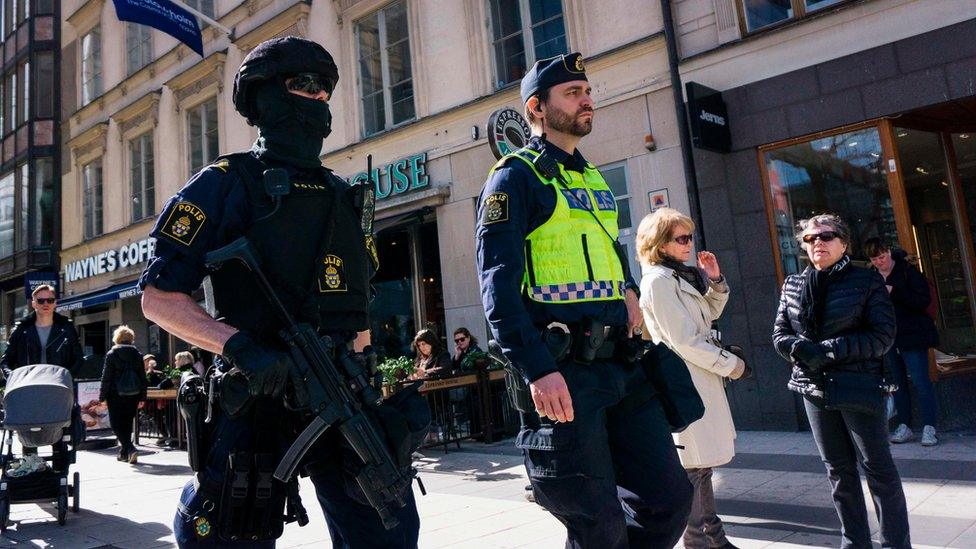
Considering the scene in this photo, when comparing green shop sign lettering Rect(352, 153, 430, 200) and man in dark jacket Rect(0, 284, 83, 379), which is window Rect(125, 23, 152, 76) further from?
man in dark jacket Rect(0, 284, 83, 379)

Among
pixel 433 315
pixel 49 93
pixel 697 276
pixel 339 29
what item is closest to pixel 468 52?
pixel 339 29

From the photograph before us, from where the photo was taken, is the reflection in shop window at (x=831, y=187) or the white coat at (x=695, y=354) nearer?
the white coat at (x=695, y=354)

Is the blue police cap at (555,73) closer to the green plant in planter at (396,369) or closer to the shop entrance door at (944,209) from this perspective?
the green plant in planter at (396,369)

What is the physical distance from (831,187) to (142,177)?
17.1 m

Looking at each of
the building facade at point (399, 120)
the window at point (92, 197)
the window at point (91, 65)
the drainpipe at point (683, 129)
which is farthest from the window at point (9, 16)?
the drainpipe at point (683, 129)

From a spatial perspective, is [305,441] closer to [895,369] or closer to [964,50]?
[895,369]

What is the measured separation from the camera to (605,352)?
2.48 metres

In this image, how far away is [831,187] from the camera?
8148mm

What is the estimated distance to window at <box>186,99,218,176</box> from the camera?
16609 mm

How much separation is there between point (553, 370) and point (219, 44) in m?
16.3

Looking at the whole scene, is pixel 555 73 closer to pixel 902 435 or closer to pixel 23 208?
pixel 902 435

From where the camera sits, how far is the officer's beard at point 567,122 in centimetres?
276

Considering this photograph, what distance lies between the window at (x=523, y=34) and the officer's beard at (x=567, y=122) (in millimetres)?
8061

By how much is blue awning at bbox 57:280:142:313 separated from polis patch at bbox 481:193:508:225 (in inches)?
633
